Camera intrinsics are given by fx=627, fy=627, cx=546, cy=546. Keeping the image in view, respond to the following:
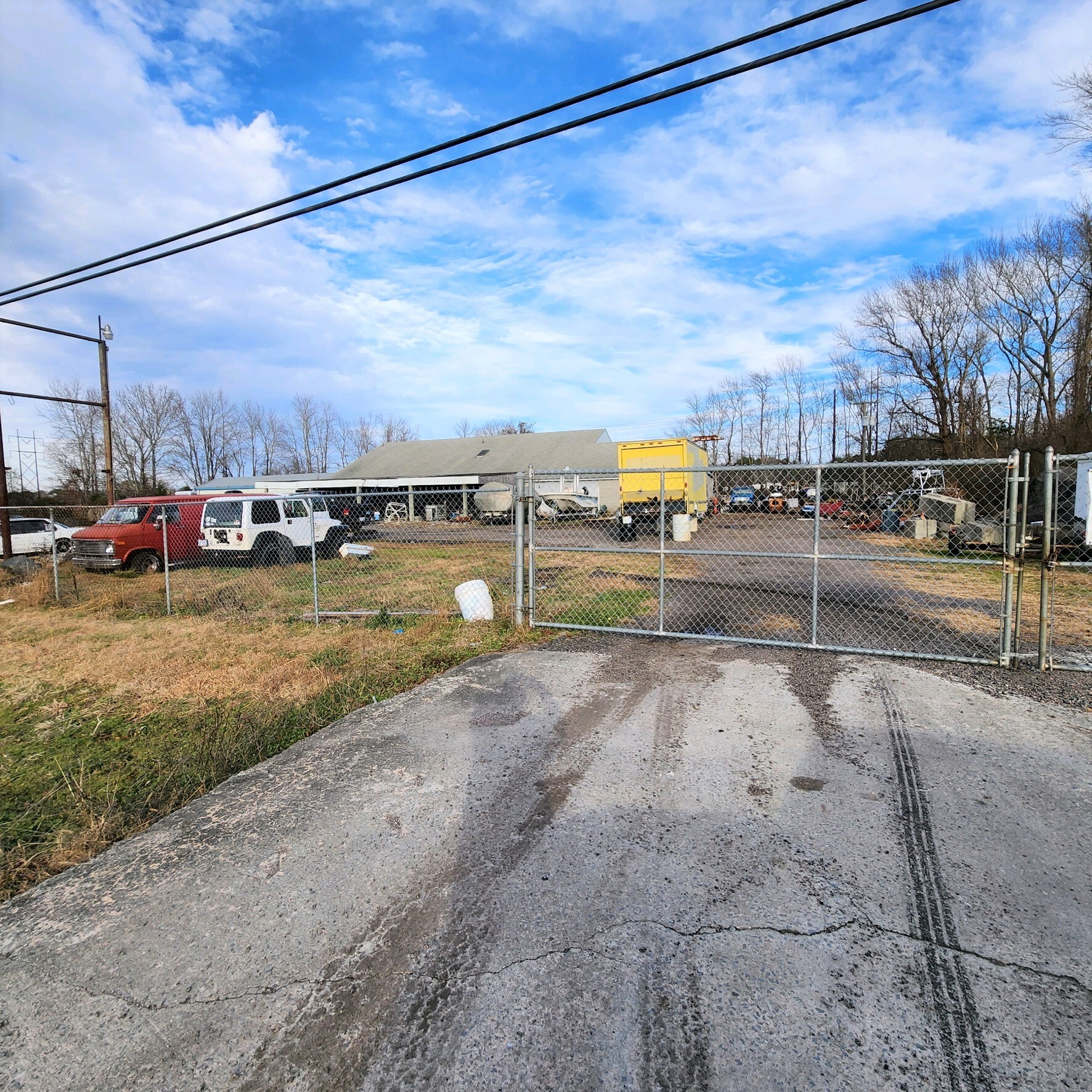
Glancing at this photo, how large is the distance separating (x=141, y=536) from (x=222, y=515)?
1.79 m

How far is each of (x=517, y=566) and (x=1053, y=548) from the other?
5025 millimetres

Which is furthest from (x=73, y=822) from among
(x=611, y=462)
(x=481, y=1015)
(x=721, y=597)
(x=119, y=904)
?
(x=611, y=462)

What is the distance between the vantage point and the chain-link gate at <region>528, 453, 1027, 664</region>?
20.1ft

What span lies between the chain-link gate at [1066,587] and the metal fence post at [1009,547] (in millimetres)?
198

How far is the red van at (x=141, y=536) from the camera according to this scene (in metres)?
13.4

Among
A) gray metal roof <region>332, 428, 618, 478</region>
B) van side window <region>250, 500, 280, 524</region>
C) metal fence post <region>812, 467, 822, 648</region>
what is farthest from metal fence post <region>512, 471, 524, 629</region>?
gray metal roof <region>332, 428, 618, 478</region>

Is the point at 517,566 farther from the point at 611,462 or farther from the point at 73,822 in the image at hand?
the point at 611,462

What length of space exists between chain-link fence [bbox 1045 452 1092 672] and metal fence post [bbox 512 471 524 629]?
4.82 metres

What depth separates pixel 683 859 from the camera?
288 cm

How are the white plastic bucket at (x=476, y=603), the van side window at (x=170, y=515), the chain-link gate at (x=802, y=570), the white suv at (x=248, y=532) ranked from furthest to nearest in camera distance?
the van side window at (x=170, y=515) < the white suv at (x=248, y=532) < the white plastic bucket at (x=476, y=603) < the chain-link gate at (x=802, y=570)

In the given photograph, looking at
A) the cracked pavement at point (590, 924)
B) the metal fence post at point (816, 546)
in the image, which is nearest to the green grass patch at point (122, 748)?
the cracked pavement at point (590, 924)

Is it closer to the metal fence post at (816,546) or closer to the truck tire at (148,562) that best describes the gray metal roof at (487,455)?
the truck tire at (148,562)

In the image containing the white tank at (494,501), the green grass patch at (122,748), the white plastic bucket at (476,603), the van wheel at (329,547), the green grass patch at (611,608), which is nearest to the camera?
the green grass patch at (122,748)

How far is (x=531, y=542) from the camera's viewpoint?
23.2ft
